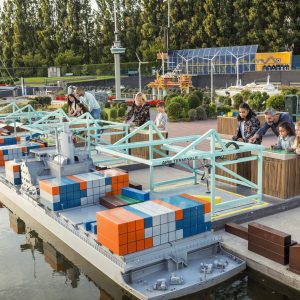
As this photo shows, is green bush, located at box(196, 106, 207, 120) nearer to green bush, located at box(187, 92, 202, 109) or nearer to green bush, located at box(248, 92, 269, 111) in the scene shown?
green bush, located at box(187, 92, 202, 109)

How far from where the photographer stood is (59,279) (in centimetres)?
908

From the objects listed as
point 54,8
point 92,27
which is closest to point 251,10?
point 92,27

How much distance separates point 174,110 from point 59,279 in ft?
63.8

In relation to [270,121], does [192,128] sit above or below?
below

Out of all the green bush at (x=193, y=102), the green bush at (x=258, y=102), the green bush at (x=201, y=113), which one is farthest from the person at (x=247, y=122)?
the green bush at (x=258, y=102)

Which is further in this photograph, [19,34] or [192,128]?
[19,34]

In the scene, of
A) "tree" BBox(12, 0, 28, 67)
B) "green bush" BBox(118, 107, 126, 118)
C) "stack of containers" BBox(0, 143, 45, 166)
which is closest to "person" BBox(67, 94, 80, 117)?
"stack of containers" BBox(0, 143, 45, 166)

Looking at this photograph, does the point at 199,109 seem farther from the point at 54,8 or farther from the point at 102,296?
the point at 54,8

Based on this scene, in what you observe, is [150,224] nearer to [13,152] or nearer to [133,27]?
[13,152]

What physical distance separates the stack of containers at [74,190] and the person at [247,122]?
3894 millimetres

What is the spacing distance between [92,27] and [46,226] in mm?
76260

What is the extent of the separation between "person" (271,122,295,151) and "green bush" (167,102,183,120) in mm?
16180

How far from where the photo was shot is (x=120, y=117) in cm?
2981

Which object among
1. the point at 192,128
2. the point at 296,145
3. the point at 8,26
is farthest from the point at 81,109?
the point at 8,26
